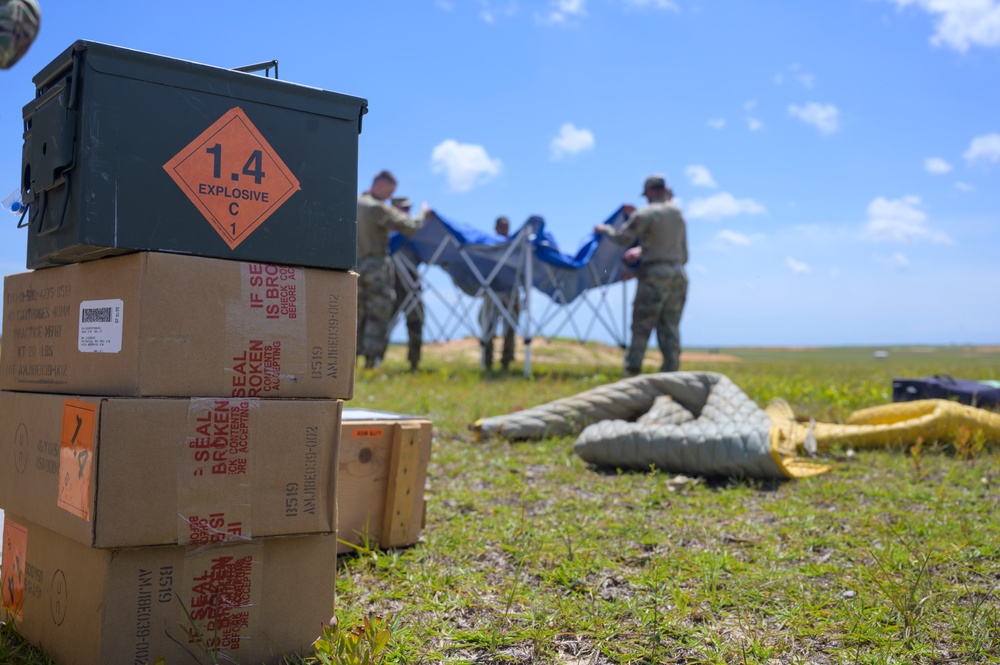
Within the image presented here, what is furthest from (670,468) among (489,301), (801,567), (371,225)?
(489,301)

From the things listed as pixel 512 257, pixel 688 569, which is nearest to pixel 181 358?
pixel 688 569

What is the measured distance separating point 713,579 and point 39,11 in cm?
230

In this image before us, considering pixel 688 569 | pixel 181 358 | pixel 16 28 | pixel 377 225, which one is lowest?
pixel 688 569

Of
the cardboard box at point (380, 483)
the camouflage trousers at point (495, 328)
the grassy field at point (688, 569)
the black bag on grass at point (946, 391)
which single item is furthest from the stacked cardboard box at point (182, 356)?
the camouflage trousers at point (495, 328)

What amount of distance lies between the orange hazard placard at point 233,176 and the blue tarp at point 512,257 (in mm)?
7589

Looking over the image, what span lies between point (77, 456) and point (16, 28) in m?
0.91

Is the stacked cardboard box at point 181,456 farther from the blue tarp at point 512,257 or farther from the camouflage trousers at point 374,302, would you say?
the blue tarp at point 512,257

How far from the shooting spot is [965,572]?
Result: 2525 mm

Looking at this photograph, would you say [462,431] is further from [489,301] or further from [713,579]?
[489,301]

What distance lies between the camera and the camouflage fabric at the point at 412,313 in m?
10.9

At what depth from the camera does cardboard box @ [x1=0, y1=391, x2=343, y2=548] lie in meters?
1.65

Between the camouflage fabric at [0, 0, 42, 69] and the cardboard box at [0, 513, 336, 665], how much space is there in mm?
1069

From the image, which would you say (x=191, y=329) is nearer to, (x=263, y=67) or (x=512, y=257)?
(x=263, y=67)

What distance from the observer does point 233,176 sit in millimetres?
1804
